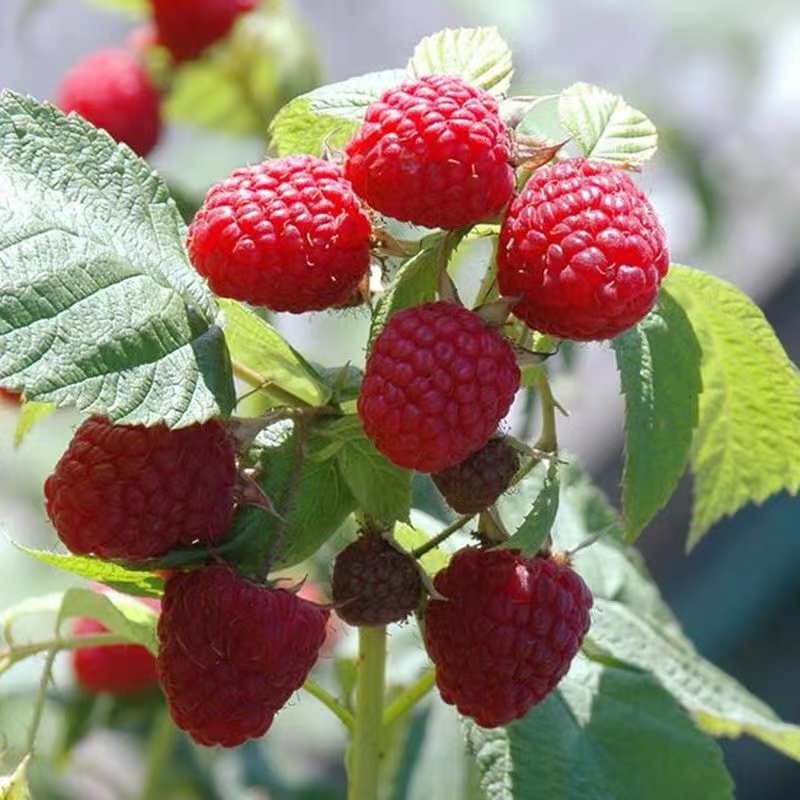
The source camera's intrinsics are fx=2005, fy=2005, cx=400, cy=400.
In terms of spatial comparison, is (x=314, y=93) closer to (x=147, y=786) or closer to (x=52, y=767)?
(x=147, y=786)

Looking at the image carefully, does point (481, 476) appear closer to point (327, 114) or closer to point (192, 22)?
point (327, 114)

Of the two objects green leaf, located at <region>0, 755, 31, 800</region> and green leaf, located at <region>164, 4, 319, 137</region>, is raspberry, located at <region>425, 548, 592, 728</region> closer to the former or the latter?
green leaf, located at <region>0, 755, 31, 800</region>

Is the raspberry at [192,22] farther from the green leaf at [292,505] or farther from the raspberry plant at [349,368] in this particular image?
the green leaf at [292,505]

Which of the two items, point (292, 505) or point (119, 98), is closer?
point (292, 505)

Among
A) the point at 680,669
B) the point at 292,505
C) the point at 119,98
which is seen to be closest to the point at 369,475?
the point at 292,505

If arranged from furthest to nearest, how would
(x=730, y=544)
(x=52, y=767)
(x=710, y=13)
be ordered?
1. (x=730, y=544)
2. (x=710, y=13)
3. (x=52, y=767)

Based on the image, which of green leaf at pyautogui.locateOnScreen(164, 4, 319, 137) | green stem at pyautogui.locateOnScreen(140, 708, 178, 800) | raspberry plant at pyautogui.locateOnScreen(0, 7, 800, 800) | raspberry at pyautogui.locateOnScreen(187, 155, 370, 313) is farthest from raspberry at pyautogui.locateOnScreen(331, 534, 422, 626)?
green leaf at pyautogui.locateOnScreen(164, 4, 319, 137)

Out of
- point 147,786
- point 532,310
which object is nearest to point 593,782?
point 532,310
